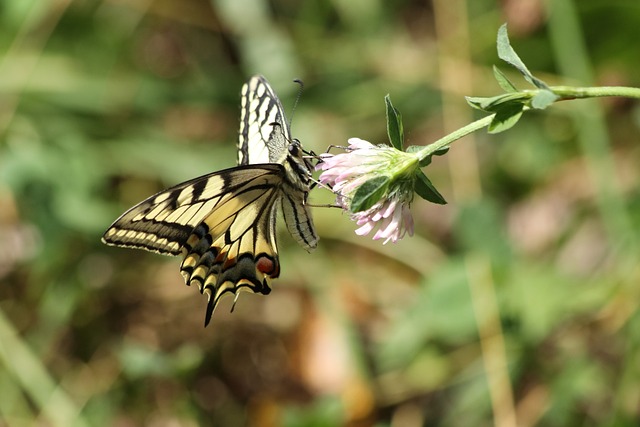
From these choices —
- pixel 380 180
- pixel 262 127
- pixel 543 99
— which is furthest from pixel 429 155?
pixel 262 127

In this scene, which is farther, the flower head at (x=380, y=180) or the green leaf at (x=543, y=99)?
the flower head at (x=380, y=180)

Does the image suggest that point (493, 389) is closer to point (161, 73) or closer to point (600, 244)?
point (600, 244)

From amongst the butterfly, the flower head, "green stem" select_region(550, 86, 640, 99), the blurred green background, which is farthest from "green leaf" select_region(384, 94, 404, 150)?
the blurred green background

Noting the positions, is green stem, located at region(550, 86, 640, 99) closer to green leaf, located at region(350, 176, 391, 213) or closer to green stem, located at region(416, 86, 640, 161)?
green stem, located at region(416, 86, 640, 161)

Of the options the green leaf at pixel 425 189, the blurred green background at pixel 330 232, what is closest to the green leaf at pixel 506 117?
the green leaf at pixel 425 189

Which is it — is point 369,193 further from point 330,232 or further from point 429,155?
point 330,232

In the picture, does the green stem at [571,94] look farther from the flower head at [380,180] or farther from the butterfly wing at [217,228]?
the butterfly wing at [217,228]
